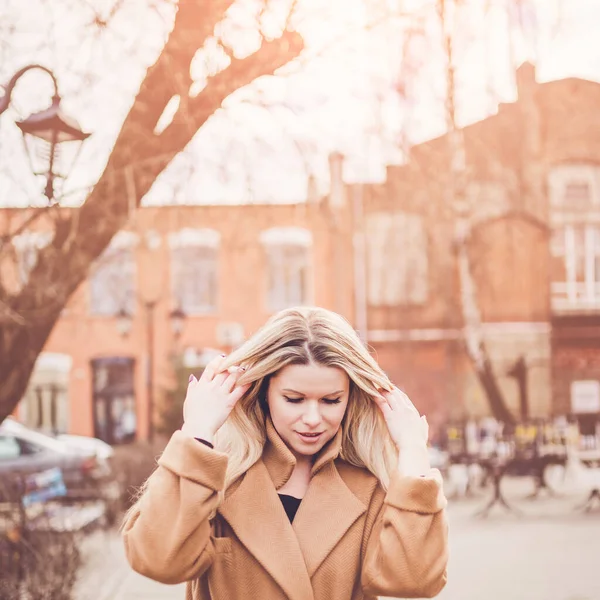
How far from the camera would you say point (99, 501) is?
10992 mm

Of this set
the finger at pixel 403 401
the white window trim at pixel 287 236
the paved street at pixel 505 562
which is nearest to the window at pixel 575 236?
the white window trim at pixel 287 236

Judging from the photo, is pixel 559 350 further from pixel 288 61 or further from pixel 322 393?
pixel 322 393

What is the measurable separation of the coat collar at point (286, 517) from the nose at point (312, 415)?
0.43ft

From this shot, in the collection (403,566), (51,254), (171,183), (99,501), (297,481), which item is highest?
(171,183)

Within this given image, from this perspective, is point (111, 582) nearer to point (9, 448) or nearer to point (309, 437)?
point (309, 437)

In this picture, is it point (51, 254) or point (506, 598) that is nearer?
point (51, 254)

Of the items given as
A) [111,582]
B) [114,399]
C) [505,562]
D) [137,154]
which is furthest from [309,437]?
[114,399]

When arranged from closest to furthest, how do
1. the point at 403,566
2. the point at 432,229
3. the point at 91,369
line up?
the point at 403,566
the point at 432,229
the point at 91,369

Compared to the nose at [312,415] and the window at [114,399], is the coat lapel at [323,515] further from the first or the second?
the window at [114,399]

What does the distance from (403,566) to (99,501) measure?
962 cm

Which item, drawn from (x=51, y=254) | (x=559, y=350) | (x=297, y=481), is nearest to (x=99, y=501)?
(x=51, y=254)

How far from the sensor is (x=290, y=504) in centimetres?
223

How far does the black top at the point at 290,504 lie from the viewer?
2.22 metres

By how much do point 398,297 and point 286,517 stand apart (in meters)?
21.5
